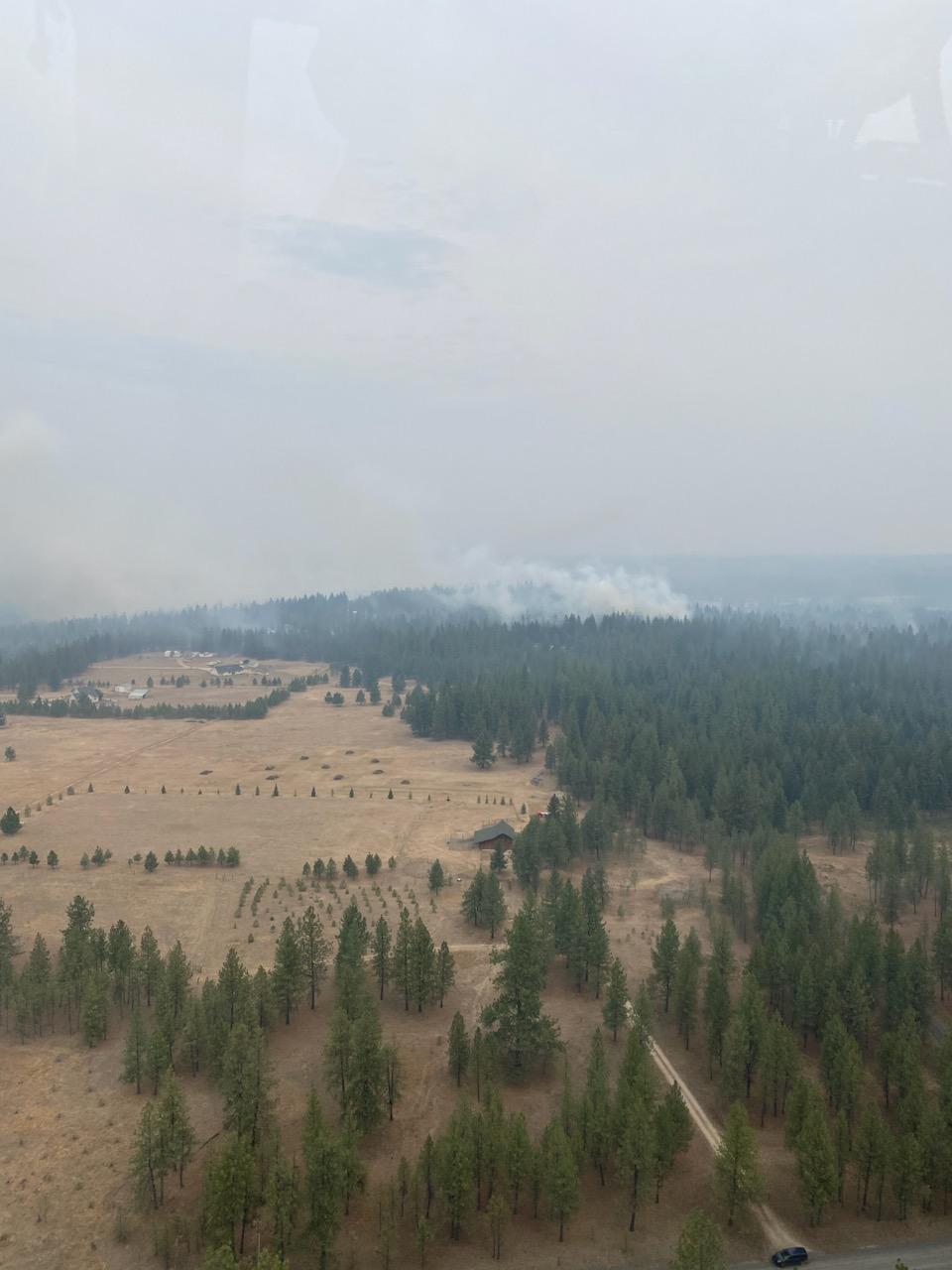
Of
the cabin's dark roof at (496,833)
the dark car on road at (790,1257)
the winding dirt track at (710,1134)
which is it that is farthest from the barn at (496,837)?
the dark car on road at (790,1257)

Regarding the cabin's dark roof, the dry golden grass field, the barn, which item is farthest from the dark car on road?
the barn

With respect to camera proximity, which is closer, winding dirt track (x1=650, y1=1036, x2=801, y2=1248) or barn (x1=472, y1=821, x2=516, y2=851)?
winding dirt track (x1=650, y1=1036, x2=801, y2=1248)

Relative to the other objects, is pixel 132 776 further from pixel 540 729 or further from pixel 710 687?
pixel 710 687

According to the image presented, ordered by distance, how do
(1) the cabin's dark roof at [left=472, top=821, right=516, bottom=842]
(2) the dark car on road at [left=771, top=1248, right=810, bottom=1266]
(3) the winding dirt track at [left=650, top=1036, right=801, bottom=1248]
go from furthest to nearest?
(1) the cabin's dark roof at [left=472, top=821, right=516, bottom=842]
(3) the winding dirt track at [left=650, top=1036, right=801, bottom=1248]
(2) the dark car on road at [left=771, top=1248, right=810, bottom=1266]

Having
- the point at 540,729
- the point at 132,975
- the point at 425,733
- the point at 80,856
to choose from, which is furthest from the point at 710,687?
the point at 132,975

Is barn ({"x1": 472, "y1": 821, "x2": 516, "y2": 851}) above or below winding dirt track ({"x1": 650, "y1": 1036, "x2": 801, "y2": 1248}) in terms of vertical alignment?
above

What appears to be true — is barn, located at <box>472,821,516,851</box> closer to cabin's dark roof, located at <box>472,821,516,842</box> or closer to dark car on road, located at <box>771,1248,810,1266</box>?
cabin's dark roof, located at <box>472,821,516,842</box>

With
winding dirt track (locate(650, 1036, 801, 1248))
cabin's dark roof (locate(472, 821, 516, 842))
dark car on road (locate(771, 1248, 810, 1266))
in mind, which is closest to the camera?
dark car on road (locate(771, 1248, 810, 1266))
